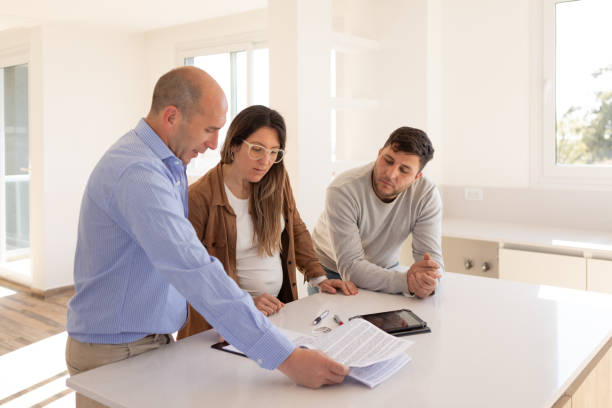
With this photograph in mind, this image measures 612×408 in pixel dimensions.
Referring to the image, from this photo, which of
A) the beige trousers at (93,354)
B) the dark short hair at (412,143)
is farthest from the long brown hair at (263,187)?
the beige trousers at (93,354)

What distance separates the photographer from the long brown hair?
2.00 meters

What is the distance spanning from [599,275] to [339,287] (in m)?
1.67

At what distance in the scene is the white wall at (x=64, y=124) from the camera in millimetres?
5180

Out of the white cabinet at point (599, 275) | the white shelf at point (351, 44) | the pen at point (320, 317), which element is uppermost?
the white shelf at point (351, 44)

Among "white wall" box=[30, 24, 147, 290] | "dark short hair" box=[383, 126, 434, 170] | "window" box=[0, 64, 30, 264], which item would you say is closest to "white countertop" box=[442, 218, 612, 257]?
"dark short hair" box=[383, 126, 434, 170]

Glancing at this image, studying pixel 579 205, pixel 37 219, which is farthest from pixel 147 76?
pixel 579 205

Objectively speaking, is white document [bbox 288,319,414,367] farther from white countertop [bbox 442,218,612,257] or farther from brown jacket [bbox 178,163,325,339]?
white countertop [bbox 442,218,612,257]

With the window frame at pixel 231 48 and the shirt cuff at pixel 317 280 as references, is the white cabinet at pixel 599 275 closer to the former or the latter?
the shirt cuff at pixel 317 280

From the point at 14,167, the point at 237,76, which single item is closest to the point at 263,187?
the point at 237,76

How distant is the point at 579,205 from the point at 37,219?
456cm

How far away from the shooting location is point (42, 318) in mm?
4633

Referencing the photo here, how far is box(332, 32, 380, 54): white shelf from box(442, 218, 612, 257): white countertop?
134 cm

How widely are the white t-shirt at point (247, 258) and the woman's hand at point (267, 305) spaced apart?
0.16 meters

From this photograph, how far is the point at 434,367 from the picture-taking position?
139 cm
